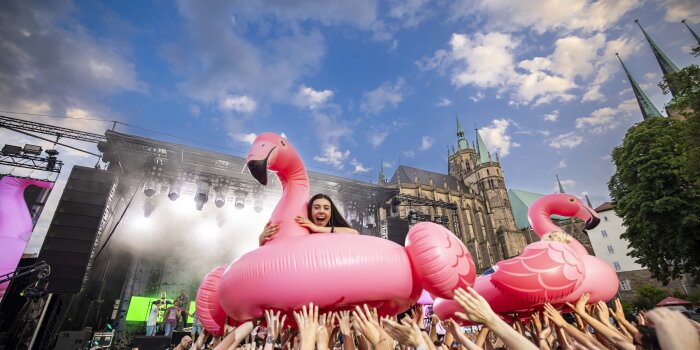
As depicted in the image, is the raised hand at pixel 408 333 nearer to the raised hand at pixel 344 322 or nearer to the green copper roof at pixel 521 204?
the raised hand at pixel 344 322

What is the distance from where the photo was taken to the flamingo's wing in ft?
13.1

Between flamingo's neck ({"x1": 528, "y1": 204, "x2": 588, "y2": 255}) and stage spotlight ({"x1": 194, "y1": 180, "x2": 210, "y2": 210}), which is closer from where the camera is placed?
flamingo's neck ({"x1": 528, "y1": 204, "x2": 588, "y2": 255})

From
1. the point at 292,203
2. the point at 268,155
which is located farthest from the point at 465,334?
the point at 268,155

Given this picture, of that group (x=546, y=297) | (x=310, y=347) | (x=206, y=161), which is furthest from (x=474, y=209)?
(x=310, y=347)

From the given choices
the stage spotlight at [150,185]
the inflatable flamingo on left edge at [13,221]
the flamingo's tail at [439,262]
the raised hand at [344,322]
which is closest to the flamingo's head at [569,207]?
the flamingo's tail at [439,262]

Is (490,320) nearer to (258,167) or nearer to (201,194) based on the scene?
(258,167)

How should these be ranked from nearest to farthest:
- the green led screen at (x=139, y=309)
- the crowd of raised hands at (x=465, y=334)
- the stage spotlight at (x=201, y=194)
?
the crowd of raised hands at (x=465, y=334), the stage spotlight at (x=201, y=194), the green led screen at (x=139, y=309)

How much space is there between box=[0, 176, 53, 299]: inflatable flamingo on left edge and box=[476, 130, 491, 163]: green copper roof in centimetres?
5399

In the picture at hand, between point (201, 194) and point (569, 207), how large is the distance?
14.5m

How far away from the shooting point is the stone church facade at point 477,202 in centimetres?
4244

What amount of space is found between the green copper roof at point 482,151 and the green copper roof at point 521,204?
8.28 metres

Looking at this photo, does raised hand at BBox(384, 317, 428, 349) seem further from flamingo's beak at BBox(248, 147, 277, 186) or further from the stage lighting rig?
the stage lighting rig

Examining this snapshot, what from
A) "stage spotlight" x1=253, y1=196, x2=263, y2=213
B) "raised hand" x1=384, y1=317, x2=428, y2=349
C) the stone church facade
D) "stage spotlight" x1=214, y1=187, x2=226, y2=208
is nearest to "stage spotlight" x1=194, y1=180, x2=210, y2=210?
"stage spotlight" x1=214, y1=187, x2=226, y2=208

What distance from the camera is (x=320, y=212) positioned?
12.5 ft
